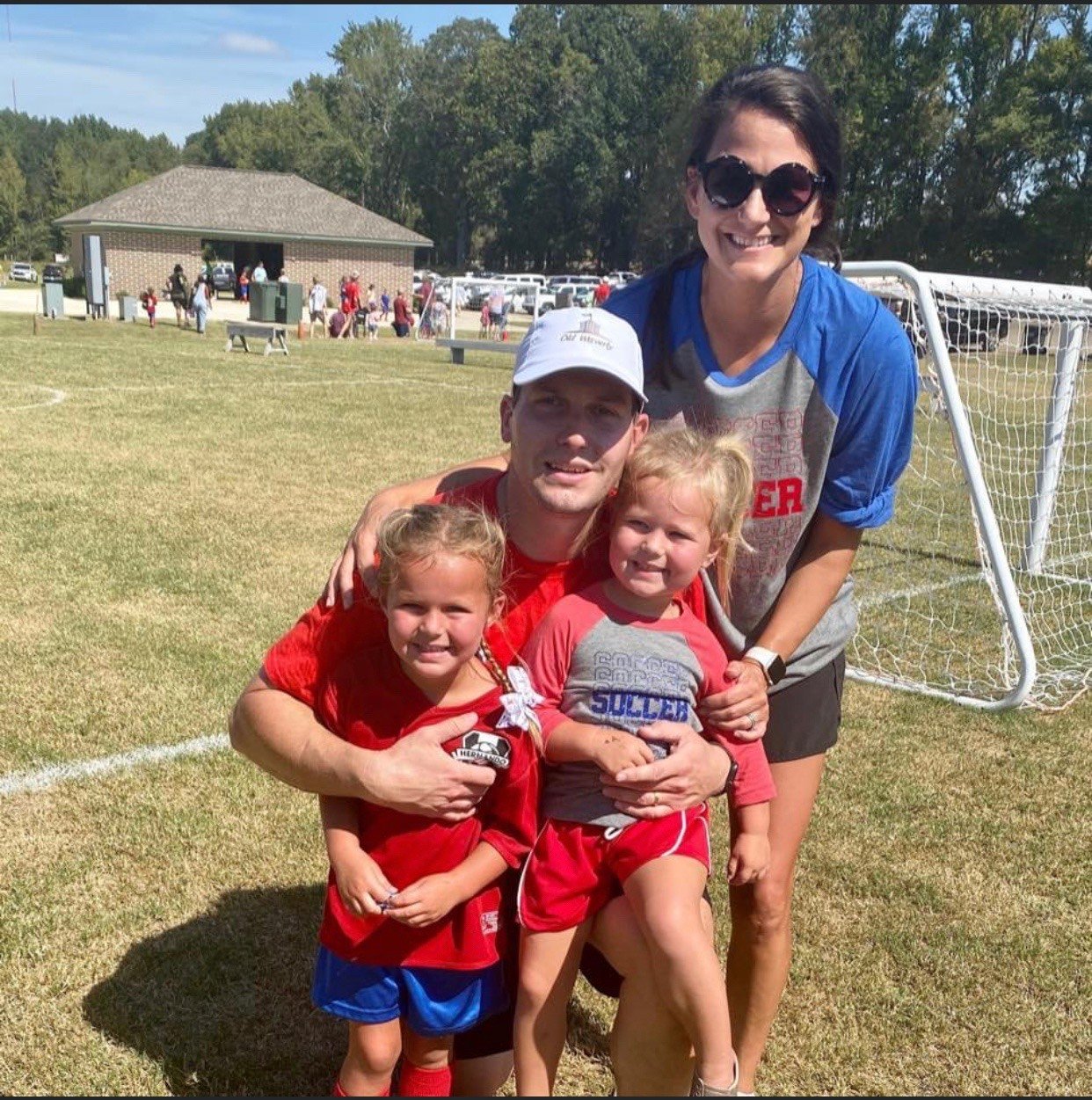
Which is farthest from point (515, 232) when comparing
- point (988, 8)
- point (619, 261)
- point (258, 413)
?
point (258, 413)

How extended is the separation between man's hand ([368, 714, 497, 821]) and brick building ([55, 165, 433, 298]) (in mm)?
48870

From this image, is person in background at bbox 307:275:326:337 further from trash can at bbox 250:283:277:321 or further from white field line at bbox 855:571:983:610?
white field line at bbox 855:571:983:610

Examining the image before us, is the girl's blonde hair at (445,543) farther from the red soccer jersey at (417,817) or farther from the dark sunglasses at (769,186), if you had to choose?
the dark sunglasses at (769,186)

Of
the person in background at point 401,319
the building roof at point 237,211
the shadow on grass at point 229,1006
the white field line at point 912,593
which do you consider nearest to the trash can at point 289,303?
the person in background at point 401,319

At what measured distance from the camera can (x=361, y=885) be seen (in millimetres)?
2320

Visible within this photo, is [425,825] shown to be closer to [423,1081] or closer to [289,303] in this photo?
[423,1081]

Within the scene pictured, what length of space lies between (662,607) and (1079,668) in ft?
17.8

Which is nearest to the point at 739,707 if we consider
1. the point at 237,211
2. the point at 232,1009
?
the point at 232,1009

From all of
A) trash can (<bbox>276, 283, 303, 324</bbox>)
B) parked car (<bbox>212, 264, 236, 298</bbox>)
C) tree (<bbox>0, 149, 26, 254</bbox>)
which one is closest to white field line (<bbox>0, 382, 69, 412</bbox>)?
trash can (<bbox>276, 283, 303, 324</bbox>)

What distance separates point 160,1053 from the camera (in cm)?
310

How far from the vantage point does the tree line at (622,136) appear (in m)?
59.3

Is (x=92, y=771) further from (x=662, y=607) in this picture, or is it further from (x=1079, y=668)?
(x=1079, y=668)

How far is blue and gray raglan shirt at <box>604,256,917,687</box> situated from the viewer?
2672mm

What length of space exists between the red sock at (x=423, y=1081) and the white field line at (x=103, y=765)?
8.01 feet
